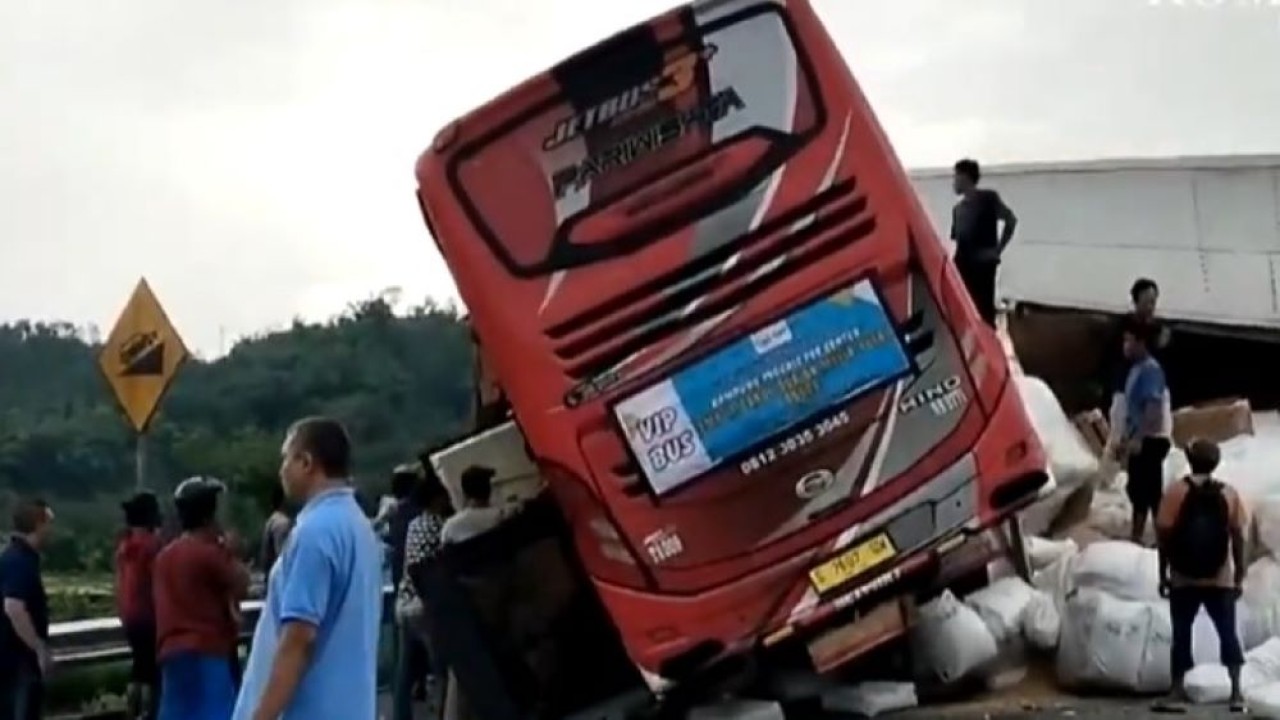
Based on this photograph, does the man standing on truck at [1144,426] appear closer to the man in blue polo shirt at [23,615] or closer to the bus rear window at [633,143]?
the bus rear window at [633,143]

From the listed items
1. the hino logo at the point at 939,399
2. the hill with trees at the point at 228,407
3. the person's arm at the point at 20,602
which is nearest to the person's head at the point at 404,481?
the person's arm at the point at 20,602

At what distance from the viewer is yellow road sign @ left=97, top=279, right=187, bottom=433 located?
13922mm

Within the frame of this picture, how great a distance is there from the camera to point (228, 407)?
121ft

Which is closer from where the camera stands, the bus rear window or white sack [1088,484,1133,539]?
the bus rear window

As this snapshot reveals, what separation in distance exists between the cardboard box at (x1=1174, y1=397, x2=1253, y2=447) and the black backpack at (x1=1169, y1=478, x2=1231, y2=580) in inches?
172

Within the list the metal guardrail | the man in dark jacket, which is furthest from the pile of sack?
the metal guardrail

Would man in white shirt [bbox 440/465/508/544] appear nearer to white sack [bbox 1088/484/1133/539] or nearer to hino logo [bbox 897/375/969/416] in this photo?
hino logo [bbox 897/375/969/416]

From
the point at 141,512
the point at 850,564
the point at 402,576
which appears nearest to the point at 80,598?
the point at 402,576

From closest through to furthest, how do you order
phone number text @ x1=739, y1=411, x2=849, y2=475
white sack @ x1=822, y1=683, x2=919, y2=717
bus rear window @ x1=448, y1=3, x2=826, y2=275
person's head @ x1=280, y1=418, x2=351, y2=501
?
1. person's head @ x1=280, y1=418, x2=351, y2=501
2. bus rear window @ x1=448, y1=3, x2=826, y2=275
3. phone number text @ x1=739, y1=411, x2=849, y2=475
4. white sack @ x1=822, y1=683, x2=919, y2=717

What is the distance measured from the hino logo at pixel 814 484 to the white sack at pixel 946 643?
148 cm

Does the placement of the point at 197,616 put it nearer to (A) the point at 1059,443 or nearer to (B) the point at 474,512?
(B) the point at 474,512

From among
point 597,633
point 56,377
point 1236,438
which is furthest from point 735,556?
point 56,377

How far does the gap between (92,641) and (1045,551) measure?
6.36 metres

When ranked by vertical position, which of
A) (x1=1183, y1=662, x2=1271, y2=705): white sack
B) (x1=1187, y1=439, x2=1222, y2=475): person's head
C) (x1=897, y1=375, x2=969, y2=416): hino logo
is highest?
(x1=897, y1=375, x2=969, y2=416): hino logo
